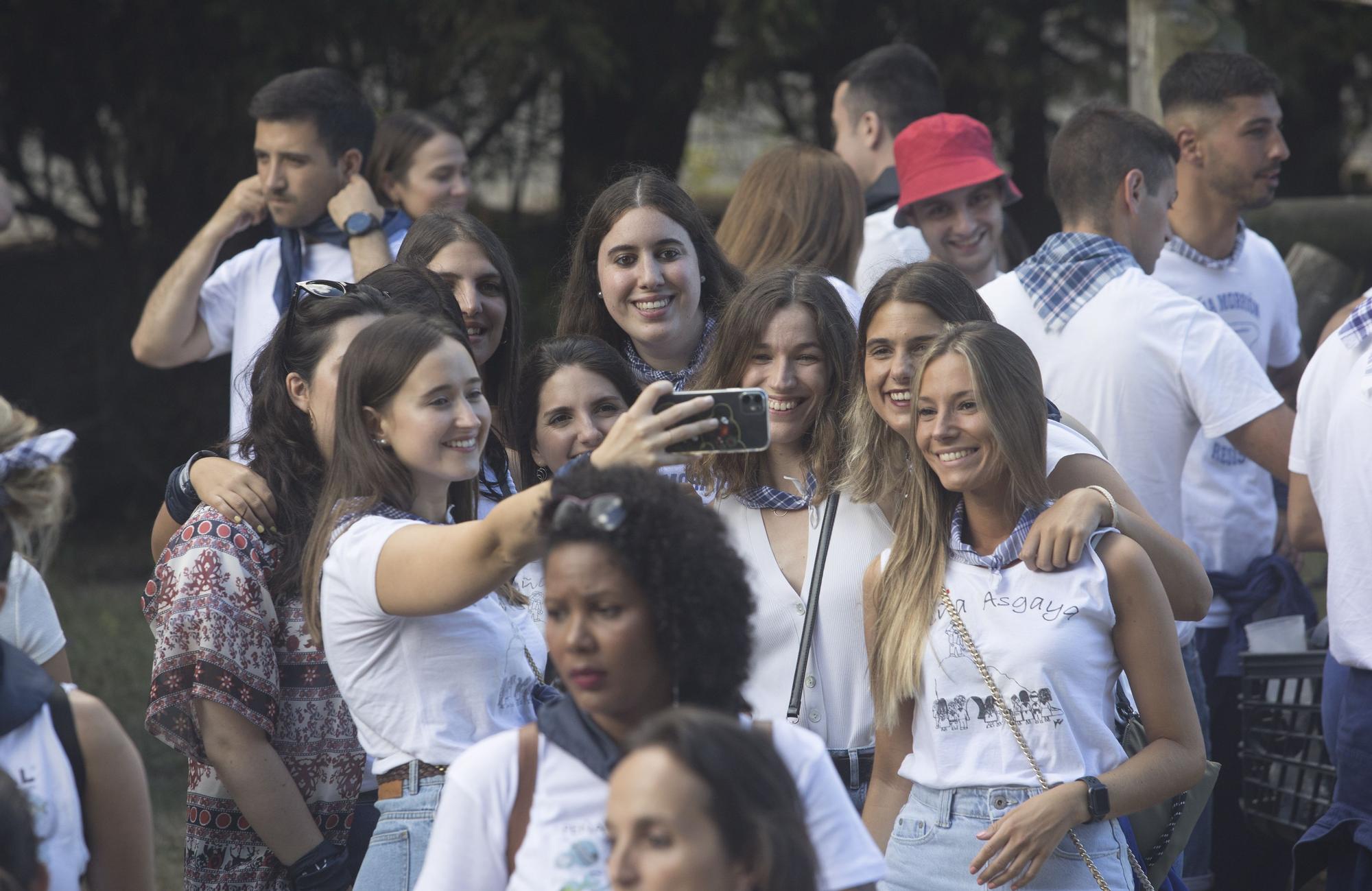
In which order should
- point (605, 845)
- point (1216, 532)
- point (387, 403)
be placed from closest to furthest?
point (605, 845) → point (387, 403) → point (1216, 532)

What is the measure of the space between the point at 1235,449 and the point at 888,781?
74.2 inches

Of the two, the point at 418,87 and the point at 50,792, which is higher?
the point at 418,87

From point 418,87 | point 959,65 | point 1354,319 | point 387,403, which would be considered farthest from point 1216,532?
point 418,87

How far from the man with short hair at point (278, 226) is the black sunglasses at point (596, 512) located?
257 cm

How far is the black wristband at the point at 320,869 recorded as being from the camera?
276cm

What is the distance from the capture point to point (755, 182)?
4.36 metres

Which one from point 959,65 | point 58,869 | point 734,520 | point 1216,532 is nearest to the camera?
point 58,869

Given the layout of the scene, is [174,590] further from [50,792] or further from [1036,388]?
[1036,388]

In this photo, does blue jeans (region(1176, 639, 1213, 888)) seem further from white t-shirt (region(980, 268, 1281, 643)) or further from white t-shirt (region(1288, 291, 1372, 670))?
white t-shirt (region(1288, 291, 1372, 670))

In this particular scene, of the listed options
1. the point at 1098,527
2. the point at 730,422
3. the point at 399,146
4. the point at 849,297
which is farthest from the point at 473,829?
the point at 399,146

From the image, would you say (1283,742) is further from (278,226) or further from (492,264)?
(278,226)

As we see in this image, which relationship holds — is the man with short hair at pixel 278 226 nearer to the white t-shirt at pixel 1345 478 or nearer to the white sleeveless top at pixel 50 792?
the white sleeveless top at pixel 50 792

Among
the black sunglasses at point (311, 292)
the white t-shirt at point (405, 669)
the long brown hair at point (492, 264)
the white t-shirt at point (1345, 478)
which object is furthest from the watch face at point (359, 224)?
the white t-shirt at point (1345, 478)

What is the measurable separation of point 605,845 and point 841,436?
4.35 ft
